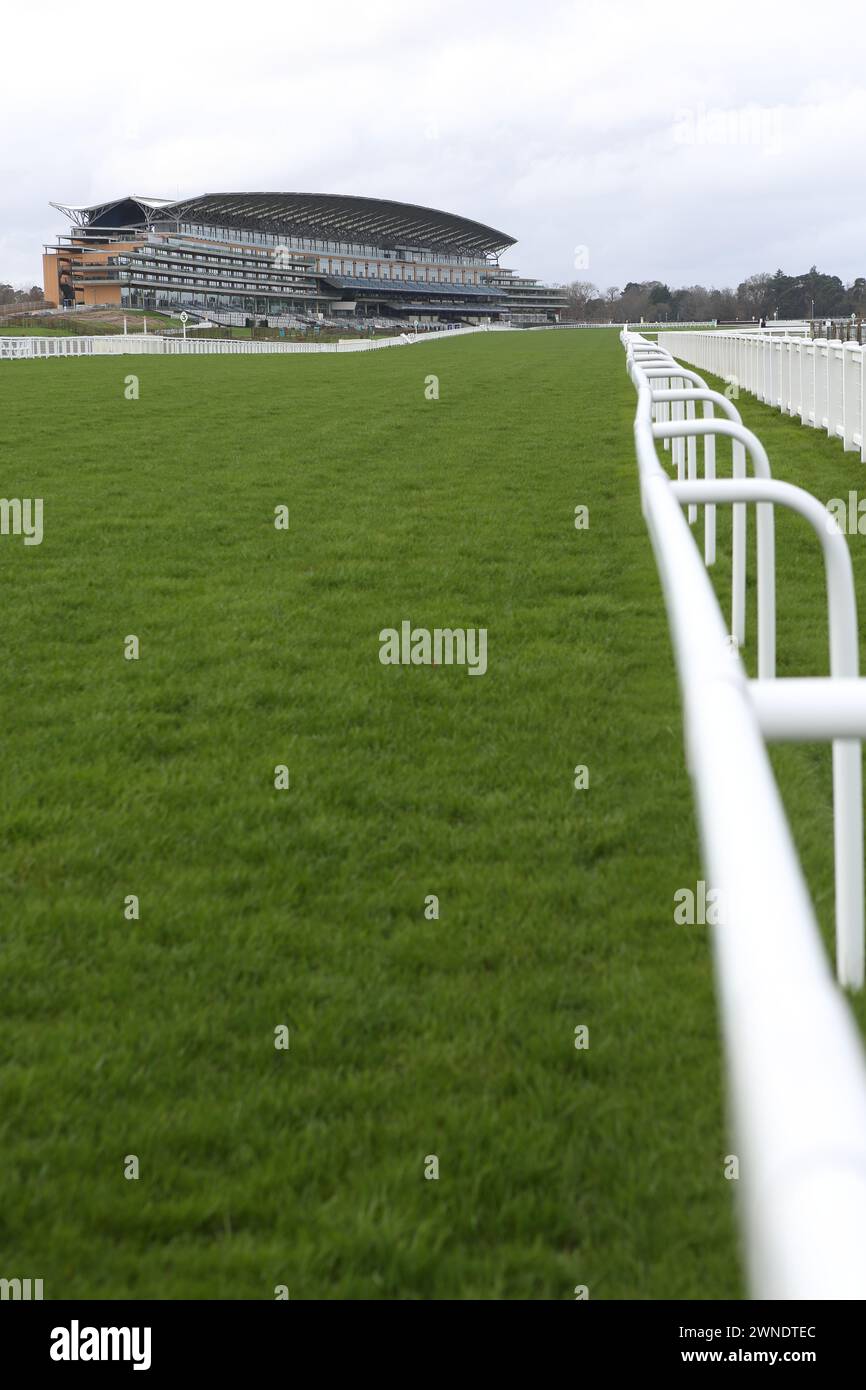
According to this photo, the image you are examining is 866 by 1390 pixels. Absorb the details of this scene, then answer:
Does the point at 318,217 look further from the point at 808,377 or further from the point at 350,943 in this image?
the point at 350,943

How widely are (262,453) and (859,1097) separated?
1663 centimetres

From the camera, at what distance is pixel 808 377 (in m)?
19.2

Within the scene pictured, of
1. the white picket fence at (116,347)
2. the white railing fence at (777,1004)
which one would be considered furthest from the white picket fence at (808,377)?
the white picket fence at (116,347)

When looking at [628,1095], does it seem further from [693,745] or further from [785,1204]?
[785,1204]

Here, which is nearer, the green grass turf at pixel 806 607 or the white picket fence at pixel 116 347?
the green grass turf at pixel 806 607

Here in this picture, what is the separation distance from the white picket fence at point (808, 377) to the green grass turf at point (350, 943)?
634 centimetres

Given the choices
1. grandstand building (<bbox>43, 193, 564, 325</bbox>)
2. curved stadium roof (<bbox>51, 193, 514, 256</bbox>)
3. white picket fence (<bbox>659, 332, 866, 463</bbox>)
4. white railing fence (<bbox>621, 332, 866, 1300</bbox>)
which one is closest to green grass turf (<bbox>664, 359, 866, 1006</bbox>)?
white picket fence (<bbox>659, 332, 866, 463</bbox>)

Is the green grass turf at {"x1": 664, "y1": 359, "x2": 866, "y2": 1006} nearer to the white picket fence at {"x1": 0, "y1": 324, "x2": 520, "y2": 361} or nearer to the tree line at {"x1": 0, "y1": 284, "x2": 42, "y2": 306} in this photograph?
the white picket fence at {"x1": 0, "y1": 324, "x2": 520, "y2": 361}

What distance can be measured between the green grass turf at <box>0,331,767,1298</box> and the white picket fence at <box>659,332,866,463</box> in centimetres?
634

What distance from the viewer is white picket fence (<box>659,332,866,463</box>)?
613 inches

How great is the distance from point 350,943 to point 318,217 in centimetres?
14981

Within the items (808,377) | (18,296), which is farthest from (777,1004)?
(18,296)

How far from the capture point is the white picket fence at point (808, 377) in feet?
51.1

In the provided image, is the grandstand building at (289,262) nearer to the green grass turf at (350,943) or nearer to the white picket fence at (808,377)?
the white picket fence at (808,377)
